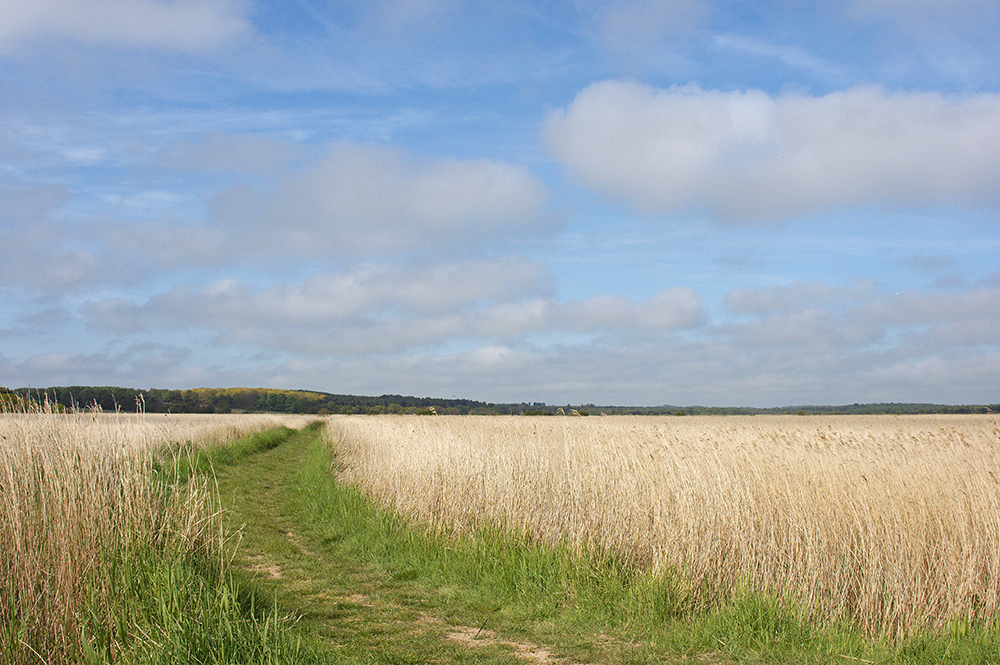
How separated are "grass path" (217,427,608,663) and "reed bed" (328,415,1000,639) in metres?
1.70

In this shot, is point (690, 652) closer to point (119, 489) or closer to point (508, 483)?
point (508, 483)

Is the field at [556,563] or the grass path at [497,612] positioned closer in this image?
the field at [556,563]

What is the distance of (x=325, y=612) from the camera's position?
7.08 meters

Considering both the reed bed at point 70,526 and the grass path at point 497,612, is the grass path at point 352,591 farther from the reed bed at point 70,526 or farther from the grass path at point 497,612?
the reed bed at point 70,526

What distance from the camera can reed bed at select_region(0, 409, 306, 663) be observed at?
4676mm

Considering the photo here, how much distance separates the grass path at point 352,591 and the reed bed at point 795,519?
1.70m

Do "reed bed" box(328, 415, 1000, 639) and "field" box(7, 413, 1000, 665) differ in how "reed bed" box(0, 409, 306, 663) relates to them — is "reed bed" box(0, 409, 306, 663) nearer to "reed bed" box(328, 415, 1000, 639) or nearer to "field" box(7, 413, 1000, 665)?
"field" box(7, 413, 1000, 665)

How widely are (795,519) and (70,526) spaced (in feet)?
23.3

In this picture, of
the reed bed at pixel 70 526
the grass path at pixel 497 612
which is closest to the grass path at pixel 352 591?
the grass path at pixel 497 612

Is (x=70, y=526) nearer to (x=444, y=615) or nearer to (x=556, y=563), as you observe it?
(x=444, y=615)

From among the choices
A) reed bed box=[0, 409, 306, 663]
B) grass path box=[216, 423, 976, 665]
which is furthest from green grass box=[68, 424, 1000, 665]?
reed bed box=[0, 409, 306, 663]

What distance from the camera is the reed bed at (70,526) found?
15.3 feet

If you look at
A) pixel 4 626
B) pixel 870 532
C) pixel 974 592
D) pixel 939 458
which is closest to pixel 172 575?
pixel 4 626

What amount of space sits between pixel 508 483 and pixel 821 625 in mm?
4612
